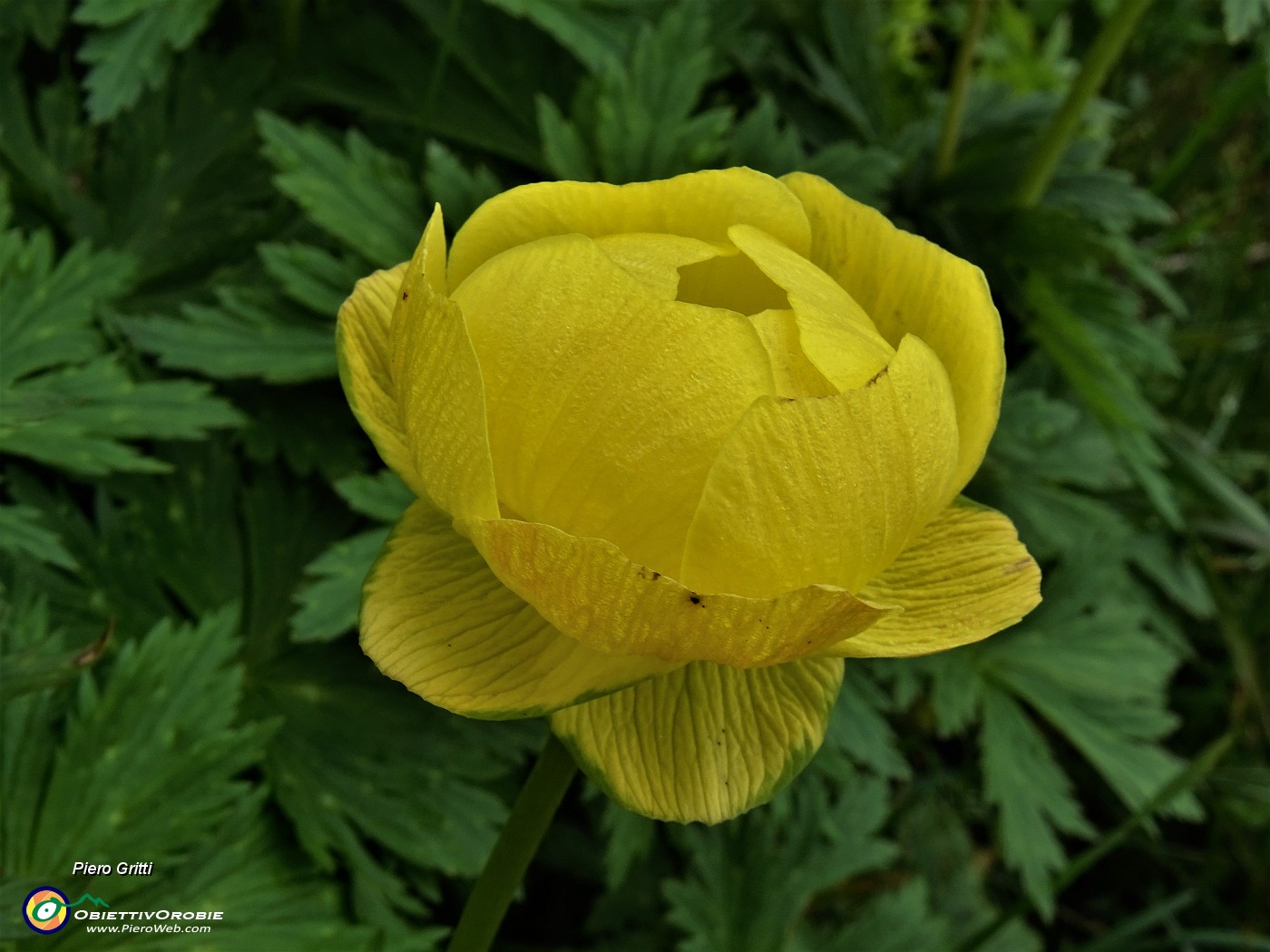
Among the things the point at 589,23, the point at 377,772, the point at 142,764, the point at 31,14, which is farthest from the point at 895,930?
the point at 31,14

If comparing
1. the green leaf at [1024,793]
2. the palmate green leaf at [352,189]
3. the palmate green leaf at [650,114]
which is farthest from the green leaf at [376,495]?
the green leaf at [1024,793]

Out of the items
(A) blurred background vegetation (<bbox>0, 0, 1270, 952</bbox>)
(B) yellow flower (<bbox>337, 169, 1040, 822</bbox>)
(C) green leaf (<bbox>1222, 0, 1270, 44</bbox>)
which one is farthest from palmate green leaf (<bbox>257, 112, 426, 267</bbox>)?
(C) green leaf (<bbox>1222, 0, 1270, 44</bbox>)

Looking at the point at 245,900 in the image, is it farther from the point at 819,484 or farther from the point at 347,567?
A: the point at 819,484

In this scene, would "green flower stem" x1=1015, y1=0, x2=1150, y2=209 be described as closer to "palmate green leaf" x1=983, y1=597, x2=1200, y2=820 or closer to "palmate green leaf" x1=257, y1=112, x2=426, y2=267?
"palmate green leaf" x1=983, y1=597, x2=1200, y2=820

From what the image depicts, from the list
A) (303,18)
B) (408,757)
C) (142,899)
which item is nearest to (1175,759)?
(408,757)

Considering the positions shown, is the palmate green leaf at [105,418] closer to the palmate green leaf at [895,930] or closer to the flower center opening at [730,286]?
the flower center opening at [730,286]

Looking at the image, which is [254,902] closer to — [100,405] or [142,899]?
[142,899]
